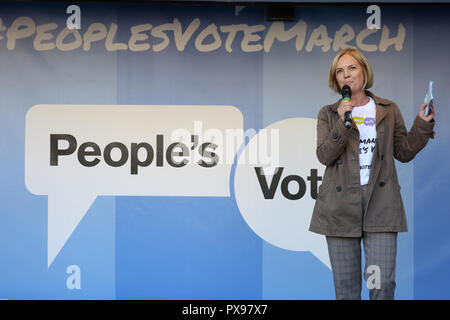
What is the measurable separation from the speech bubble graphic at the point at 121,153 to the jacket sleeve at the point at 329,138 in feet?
4.23

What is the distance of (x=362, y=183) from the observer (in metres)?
3.11

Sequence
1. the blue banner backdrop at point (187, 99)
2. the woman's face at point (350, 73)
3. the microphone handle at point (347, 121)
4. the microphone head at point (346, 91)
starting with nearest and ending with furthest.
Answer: the microphone handle at point (347, 121)
the microphone head at point (346, 91)
the woman's face at point (350, 73)
the blue banner backdrop at point (187, 99)

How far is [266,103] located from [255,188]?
0.65 m

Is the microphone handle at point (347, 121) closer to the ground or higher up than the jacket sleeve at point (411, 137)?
higher up

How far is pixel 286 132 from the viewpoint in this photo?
4.50m

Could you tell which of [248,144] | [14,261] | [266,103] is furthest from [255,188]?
[14,261]

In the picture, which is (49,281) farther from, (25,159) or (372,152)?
(372,152)

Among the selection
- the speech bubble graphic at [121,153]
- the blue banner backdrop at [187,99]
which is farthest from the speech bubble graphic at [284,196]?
the speech bubble graphic at [121,153]

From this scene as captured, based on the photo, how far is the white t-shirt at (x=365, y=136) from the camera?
3.13 meters

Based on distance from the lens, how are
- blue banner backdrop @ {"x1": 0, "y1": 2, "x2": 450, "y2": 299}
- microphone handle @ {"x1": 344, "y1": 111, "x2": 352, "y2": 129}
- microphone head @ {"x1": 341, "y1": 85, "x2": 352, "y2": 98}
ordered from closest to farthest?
microphone handle @ {"x1": 344, "y1": 111, "x2": 352, "y2": 129} → microphone head @ {"x1": 341, "y1": 85, "x2": 352, "y2": 98} → blue banner backdrop @ {"x1": 0, "y1": 2, "x2": 450, "y2": 299}

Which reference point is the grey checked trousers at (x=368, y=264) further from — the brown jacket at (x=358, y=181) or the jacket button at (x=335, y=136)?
the jacket button at (x=335, y=136)

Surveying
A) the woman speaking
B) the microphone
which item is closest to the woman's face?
the woman speaking

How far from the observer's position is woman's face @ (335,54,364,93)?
3234mm

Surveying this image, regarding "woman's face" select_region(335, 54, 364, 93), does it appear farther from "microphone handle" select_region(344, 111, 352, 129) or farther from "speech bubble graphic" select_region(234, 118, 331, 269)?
"speech bubble graphic" select_region(234, 118, 331, 269)
